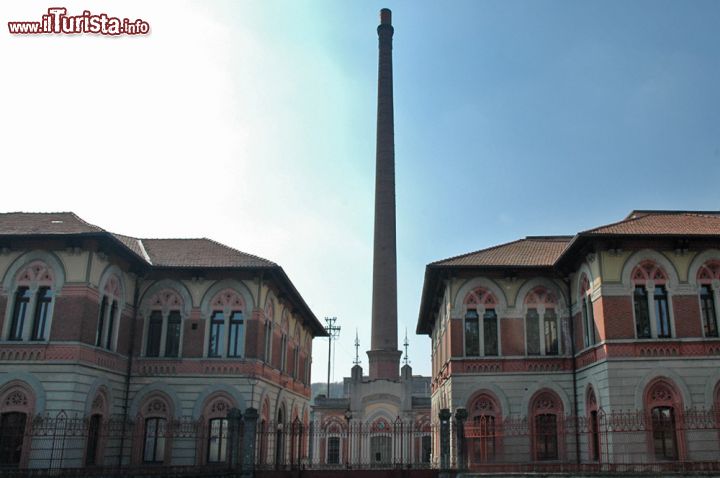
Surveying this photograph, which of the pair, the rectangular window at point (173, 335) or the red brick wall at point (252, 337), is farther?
the rectangular window at point (173, 335)

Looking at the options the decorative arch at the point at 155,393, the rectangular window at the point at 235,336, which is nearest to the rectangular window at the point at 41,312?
the decorative arch at the point at 155,393

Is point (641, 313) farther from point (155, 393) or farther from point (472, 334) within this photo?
point (155, 393)

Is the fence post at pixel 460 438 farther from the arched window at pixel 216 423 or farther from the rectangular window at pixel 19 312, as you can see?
the rectangular window at pixel 19 312

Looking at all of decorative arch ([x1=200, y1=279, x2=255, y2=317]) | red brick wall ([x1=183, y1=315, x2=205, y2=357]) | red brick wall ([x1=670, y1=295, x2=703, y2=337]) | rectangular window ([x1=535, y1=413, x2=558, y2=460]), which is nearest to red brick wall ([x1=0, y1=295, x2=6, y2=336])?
red brick wall ([x1=183, y1=315, x2=205, y2=357])

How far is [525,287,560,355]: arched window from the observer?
24.7m

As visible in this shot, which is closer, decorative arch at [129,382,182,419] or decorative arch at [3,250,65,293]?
decorative arch at [3,250,65,293]

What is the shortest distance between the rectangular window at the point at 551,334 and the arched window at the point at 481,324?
184 cm

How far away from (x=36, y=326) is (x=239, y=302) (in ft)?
22.4

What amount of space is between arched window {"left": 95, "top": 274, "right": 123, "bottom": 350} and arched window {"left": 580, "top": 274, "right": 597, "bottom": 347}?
16.2 meters

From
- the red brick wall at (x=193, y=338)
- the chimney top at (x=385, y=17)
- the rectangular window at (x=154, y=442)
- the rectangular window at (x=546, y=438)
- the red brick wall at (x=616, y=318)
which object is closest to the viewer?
the red brick wall at (x=616, y=318)

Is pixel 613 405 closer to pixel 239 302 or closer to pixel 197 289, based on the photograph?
pixel 239 302

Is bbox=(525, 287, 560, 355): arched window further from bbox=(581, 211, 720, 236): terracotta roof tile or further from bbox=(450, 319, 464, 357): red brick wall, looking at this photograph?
bbox=(581, 211, 720, 236): terracotta roof tile

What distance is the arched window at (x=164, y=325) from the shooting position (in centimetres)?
2478

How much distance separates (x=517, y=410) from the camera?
23.9m
